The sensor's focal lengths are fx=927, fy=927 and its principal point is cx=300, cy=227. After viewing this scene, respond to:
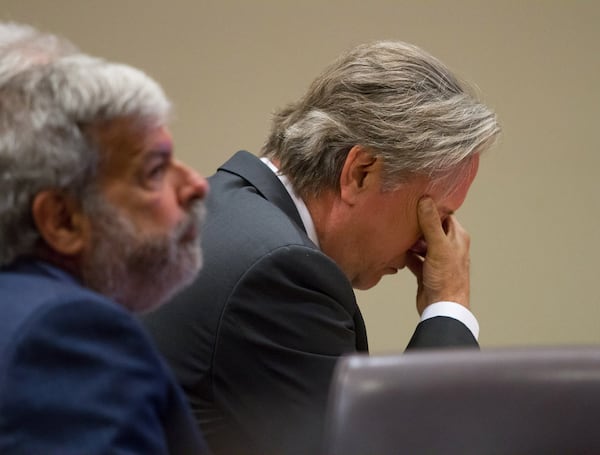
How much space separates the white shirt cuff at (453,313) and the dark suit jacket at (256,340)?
323 mm

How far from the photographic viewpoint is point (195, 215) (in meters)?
1.02

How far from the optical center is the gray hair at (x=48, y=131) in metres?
0.89

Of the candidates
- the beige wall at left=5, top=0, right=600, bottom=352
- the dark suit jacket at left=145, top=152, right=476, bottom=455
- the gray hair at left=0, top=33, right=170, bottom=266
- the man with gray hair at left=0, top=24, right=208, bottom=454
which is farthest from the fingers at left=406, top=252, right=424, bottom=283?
the beige wall at left=5, top=0, right=600, bottom=352

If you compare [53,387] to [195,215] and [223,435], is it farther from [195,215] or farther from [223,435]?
[223,435]

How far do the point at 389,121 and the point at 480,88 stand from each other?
143 cm

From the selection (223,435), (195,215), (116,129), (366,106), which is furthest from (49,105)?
(366,106)

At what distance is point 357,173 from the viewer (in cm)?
167

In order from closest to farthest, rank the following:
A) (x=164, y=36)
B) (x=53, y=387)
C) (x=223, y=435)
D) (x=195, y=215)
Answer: (x=53, y=387), (x=195, y=215), (x=223, y=435), (x=164, y=36)

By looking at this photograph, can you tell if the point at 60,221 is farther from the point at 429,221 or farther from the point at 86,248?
the point at 429,221

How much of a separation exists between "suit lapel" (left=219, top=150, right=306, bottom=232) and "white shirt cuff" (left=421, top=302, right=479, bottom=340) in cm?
30

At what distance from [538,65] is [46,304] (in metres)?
2.54

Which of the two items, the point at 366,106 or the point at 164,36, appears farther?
the point at 164,36

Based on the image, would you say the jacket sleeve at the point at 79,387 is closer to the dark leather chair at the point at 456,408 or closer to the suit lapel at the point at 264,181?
the dark leather chair at the point at 456,408

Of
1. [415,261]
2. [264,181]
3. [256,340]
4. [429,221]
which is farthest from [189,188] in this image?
[415,261]
